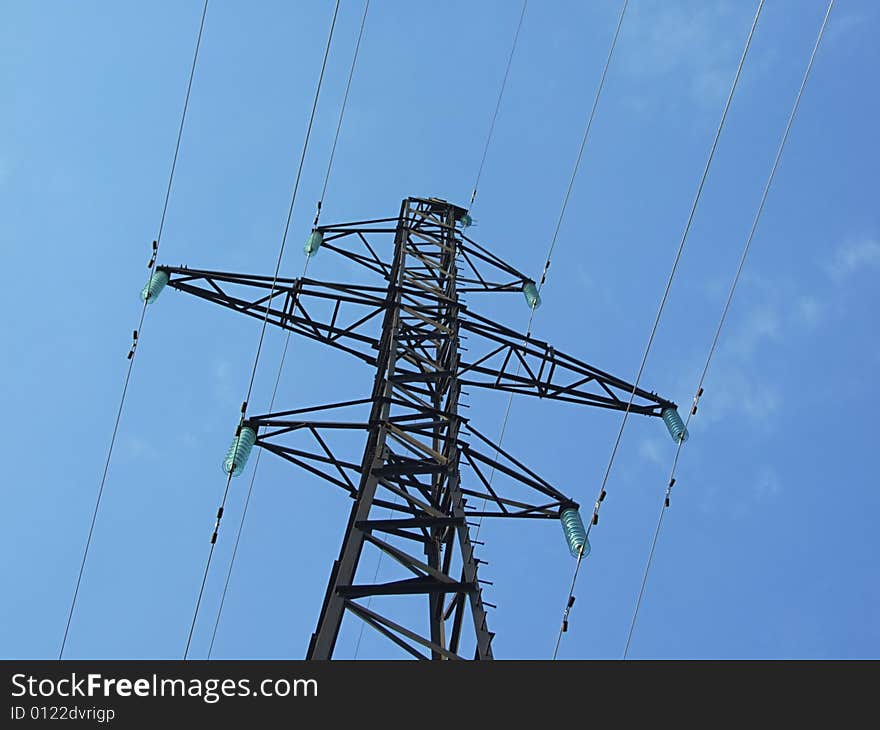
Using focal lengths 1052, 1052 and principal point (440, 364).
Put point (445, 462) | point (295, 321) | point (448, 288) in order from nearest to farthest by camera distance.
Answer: point (445, 462), point (295, 321), point (448, 288)

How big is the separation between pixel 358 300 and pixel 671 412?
482 cm

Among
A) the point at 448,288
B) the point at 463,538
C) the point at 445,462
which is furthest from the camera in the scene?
the point at 448,288
